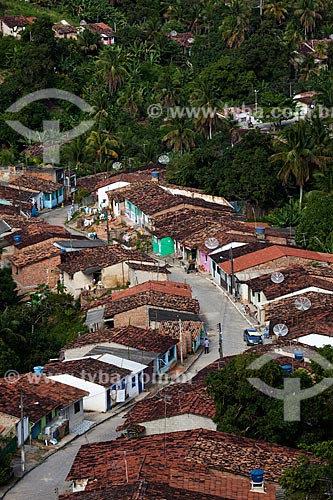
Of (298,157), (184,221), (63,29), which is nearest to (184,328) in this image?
(184,221)

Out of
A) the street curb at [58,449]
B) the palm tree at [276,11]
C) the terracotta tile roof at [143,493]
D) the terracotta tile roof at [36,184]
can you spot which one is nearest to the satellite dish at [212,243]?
the street curb at [58,449]

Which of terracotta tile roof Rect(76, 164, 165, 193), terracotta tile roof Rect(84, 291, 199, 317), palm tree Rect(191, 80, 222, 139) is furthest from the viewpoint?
palm tree Rect(191, 80, 222, 139)

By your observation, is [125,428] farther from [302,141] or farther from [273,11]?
[273,11]

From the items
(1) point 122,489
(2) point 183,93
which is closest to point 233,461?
(1) point 122,489

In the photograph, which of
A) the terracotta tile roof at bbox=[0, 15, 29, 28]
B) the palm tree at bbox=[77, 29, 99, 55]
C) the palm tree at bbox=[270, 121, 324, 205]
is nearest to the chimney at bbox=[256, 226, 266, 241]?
the palm tree at bbox=[270, 121, 324, 205]

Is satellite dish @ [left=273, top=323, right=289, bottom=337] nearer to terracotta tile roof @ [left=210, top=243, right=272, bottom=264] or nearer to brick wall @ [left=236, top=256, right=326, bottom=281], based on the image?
brick wall @ [left=236, top=256, right=326, bottom=281]

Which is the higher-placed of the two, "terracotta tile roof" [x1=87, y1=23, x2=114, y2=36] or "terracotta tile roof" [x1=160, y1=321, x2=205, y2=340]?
"terracotta tile roof" [x1=87, y1=23, x2=114, y2=36]
